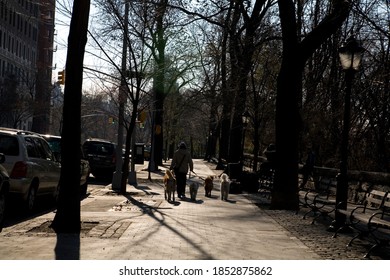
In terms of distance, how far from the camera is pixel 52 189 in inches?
658

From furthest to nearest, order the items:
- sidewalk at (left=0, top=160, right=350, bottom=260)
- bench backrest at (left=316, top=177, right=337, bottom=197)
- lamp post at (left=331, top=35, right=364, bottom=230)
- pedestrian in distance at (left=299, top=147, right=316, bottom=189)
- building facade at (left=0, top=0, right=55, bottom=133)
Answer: building facade at (left=0, top=0, right=55, bottom=133) < pedestrian in distance at (left=299, top=147, right=316, bottom=189) < bench backrest at (left=316, top=177, right=337, bottom=197) < lamp post at (left=331, top=35, right=364, bottom=230) < sidewalk at (left=0, top=160, right=350, bottom=260)

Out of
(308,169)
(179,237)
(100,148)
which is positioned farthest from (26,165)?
(100,148)

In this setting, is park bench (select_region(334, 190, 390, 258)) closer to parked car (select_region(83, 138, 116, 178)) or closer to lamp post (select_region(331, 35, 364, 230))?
lamp post (select_region(331, 35, 364, 230))

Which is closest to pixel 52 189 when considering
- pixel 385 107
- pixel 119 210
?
pixel 119 210

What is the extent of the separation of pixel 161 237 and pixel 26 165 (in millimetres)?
4768

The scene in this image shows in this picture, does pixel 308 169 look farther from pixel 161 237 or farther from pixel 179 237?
pixel 161 237

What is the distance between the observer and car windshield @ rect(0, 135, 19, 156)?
14.0 meters

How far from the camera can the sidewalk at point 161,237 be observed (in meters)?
8.88

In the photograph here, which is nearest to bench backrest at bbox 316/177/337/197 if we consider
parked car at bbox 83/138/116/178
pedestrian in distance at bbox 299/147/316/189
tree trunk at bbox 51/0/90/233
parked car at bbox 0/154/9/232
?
pedestrian in distance at bbox 299/147/316/189

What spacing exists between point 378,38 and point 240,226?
16481mm

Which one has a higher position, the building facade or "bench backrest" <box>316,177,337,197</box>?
the building facade

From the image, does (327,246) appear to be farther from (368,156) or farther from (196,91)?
(196,91)

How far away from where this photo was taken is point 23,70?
84.4 meters

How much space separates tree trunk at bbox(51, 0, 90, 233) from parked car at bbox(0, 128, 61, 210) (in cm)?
277
